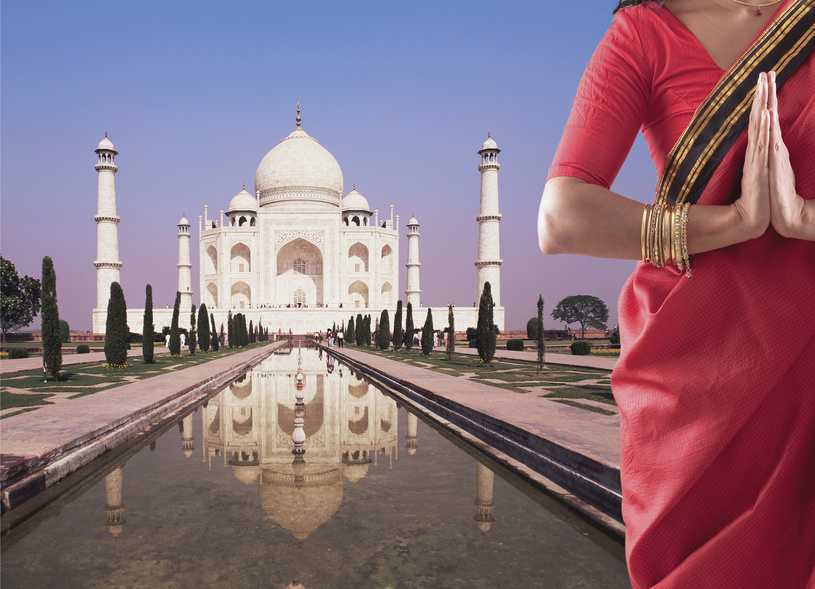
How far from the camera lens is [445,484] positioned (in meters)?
3.44

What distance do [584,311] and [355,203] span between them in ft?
60.7

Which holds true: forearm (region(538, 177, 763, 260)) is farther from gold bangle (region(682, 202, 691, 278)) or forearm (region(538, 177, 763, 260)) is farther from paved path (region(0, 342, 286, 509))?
paved path (region(0, 342, 286, 509))

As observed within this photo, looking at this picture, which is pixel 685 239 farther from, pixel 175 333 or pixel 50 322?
pixel 175 333

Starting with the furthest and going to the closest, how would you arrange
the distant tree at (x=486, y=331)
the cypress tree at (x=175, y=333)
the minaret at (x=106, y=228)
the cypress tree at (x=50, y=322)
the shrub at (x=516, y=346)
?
1. the minaret at (x=106, y=228)
2. the shrub at (x=516, y=346)
3. the cypress tree at (x=175, y=333)
4. the distant tree at (x=486, y=331)
5. the cypress tree at (x=50, y=322)

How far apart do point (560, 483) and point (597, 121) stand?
119 inches

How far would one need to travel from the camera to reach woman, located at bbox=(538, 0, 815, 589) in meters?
0.64

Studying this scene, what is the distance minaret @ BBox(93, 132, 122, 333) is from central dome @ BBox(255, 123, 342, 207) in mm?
10623

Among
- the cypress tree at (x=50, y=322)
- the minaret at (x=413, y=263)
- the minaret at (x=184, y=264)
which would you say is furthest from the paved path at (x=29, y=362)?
the minaret at (x=413, y=263)

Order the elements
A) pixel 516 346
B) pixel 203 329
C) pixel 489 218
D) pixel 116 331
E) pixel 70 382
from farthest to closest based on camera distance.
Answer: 1. pixel 489 218
2. pixel 516 346
3. pixel 203 329
4. pixel 116 331
5. pixel 70 382

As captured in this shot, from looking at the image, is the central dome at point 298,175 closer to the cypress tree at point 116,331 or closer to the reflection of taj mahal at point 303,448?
the cypress tree at point 116,331

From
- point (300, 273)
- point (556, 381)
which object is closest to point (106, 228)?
point (300, 273)

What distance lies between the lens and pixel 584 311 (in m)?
44.4

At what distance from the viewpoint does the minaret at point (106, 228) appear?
1146 inches

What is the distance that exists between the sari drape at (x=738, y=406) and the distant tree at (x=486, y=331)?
37.1 feet
